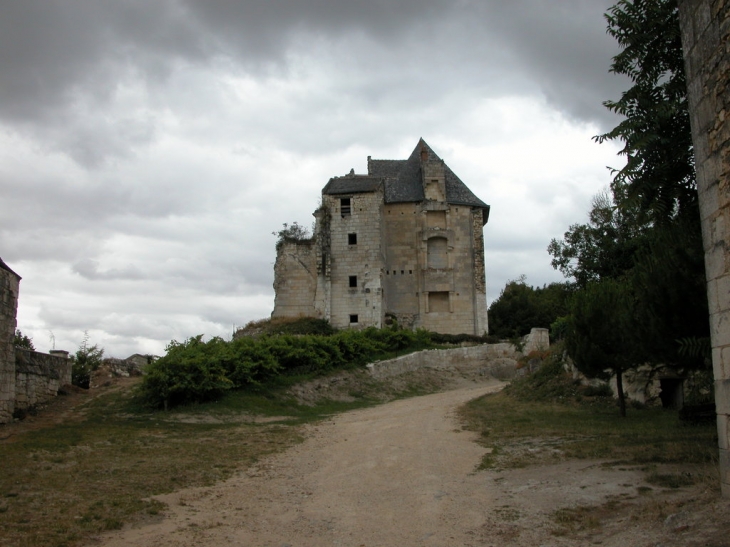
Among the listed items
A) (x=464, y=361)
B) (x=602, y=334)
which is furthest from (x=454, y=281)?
(x=602, y=334)

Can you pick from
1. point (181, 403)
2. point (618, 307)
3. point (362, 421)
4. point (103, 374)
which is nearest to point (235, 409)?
point (181, 403)

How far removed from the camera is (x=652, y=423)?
1341cm

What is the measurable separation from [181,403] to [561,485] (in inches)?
501

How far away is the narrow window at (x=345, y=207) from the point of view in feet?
136

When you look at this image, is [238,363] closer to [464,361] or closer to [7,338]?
[7,338]

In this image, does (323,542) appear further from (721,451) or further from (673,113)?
(673,113)

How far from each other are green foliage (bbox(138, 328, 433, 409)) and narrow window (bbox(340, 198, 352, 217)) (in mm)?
14766

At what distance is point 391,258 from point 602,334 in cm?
2779

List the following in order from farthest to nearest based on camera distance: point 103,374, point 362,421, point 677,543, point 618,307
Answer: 1. point 103,374
2. point 362,421
3. point 618,307
4. point 677,543

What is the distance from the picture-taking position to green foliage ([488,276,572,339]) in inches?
1795

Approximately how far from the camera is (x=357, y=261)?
4081 cm

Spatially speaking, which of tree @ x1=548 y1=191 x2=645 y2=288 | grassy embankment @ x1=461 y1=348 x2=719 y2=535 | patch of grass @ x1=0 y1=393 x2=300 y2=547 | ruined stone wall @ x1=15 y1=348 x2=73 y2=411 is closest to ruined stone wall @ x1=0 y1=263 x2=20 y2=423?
ruined stone wall @ x1=15 y1=348 x2=73 y2=411

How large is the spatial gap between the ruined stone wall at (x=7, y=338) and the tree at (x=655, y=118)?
488 inches

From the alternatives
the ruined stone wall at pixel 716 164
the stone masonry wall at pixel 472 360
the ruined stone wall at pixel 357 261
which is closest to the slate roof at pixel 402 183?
the ruined stone wall at pixel 357 261
